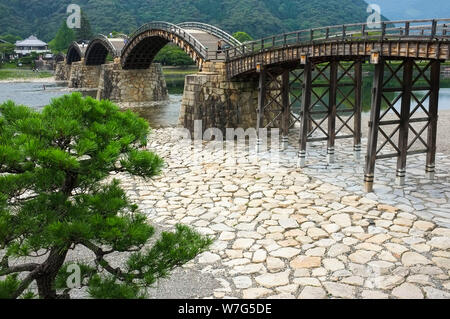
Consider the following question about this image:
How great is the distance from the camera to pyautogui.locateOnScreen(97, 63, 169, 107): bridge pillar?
129 ft

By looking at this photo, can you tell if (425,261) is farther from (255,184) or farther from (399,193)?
(255,184)

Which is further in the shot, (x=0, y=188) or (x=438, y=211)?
(x=438, y=211)

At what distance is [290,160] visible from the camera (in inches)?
644

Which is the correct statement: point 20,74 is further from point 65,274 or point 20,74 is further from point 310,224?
point 65,274

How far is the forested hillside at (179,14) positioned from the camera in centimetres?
10000

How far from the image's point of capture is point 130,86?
4003cm

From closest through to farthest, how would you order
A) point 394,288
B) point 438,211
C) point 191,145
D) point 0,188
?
point 0,188 → point 394,288 → point 438,211 → point 191,145

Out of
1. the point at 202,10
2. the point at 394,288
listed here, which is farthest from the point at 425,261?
the point at 202,10

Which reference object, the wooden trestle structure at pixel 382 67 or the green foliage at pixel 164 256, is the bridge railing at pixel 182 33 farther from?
the green foliage at pixel 164 256

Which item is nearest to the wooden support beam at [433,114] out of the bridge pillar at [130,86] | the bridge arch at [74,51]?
the bridge pillar at [130,86]

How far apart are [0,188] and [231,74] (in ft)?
58.3

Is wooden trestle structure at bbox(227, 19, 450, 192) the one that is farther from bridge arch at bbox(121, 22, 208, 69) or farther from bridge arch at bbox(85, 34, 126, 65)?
bridge arch at bbox(85, 34, 126, 65)

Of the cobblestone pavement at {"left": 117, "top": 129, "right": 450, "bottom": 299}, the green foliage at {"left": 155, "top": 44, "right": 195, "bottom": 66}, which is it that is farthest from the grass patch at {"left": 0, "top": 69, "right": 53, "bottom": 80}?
the cobblestone pavement at {"left": 117, "top": 129, "right": 450, "bottom": 299}

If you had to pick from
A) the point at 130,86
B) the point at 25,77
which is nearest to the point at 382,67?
the point at 130,86
